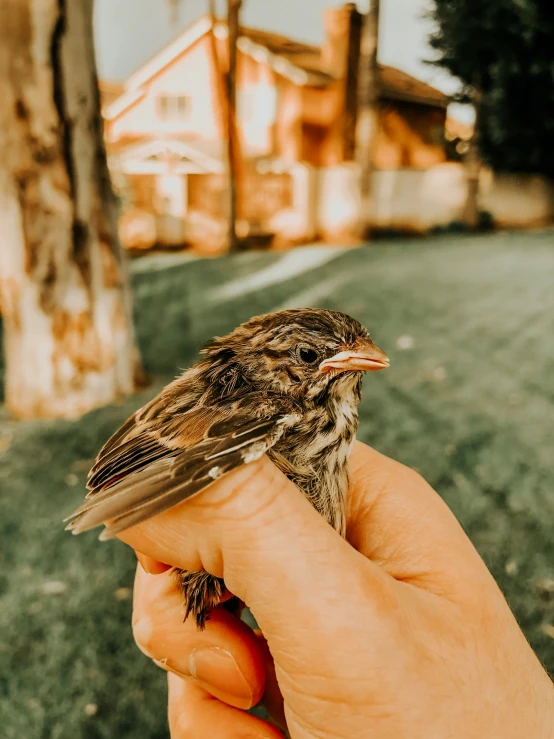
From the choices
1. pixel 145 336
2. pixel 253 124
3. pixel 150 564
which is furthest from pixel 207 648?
pixel 253 124

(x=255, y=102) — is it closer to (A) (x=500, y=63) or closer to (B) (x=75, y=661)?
(A) (x=500, y=63)

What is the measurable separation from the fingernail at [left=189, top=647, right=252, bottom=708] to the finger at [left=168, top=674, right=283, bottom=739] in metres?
0.07

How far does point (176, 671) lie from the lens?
85.7 inches

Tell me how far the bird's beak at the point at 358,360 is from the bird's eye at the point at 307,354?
0.04 metres

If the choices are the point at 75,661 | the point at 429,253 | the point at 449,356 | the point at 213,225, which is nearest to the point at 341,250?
the point at 429,253

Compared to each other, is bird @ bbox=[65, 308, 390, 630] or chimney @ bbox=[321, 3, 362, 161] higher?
chimney @ bbox=[321, 3, 362, 161]

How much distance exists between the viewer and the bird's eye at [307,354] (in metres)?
2.06

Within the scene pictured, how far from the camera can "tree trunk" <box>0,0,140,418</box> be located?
15.8ft

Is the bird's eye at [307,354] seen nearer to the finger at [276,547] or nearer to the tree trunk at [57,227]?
the finger at [276,547]

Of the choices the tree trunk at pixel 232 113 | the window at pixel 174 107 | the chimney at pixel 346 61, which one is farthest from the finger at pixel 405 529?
the chimney at pixel 346 61

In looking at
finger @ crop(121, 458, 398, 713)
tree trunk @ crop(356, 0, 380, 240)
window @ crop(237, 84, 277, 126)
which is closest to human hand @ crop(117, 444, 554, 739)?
finger @ crop(121, 458, 398, 713)

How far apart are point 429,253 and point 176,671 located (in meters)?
12.1

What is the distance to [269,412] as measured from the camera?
187cm

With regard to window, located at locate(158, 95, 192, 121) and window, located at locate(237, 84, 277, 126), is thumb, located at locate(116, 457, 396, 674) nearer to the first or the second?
window, located at locate(237, 84, 277, 126)
